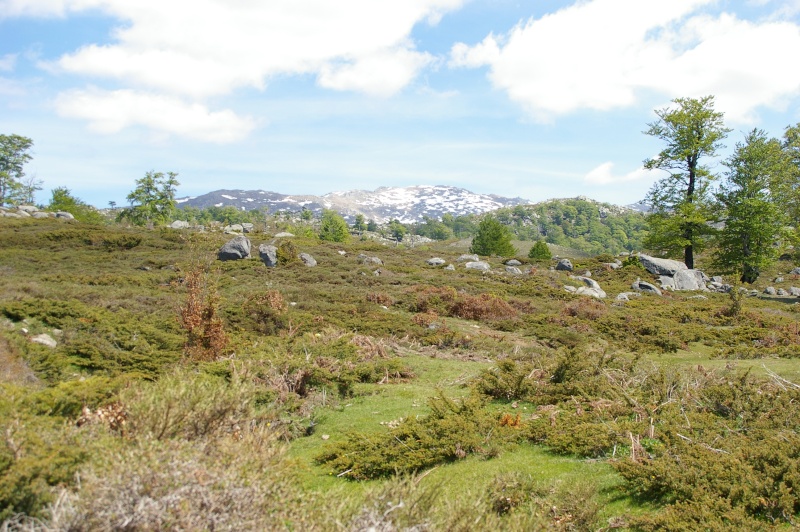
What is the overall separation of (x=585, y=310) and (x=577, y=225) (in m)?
154

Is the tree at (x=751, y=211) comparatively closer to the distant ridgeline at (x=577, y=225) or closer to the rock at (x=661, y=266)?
the rock at (x=661, y=266)

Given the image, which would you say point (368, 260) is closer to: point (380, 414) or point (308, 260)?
point (308, 260)

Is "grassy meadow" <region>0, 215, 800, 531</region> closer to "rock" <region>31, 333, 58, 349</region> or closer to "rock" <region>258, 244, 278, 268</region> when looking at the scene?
"rock" <region>31, 333, 58, 349</region>

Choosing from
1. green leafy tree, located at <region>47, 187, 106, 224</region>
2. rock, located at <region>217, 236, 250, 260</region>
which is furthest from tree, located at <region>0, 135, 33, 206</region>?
rock, located at <region>217, 236, 250, 260</region>

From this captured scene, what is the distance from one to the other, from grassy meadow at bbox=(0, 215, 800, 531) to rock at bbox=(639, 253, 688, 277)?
12809 millimetres

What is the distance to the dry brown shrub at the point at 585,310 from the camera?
20078 millimetres

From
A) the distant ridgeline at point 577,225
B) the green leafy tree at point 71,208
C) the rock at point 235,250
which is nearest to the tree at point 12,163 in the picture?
the green leafy tree at point 71,208

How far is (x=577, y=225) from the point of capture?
165125mm

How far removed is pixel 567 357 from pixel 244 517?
7.76 m

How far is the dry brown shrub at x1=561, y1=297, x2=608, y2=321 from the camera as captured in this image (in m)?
20.1

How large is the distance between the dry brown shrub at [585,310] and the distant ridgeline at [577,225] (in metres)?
120

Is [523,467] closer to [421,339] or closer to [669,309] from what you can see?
[421,339]

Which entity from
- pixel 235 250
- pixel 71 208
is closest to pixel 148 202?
pixel 71 208

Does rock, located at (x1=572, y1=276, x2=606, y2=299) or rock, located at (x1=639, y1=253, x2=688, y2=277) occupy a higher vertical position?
rock, located at (x1=639, y1=253, x2=688, y2=277)
